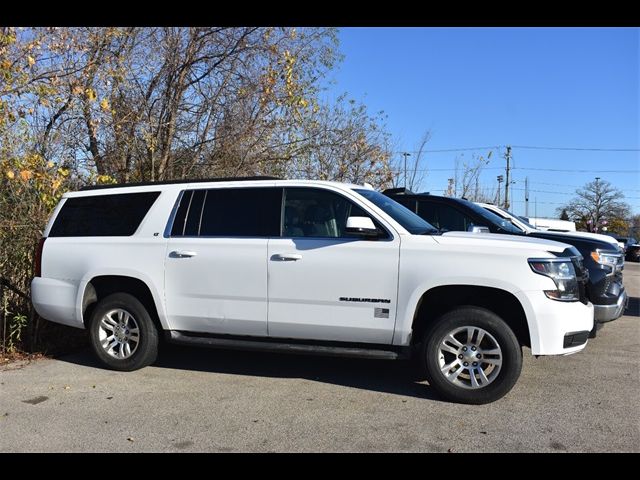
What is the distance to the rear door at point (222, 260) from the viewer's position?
5344mm

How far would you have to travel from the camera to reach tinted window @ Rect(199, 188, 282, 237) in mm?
5469

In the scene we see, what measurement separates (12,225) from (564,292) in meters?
6.14

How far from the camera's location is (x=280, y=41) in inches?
448

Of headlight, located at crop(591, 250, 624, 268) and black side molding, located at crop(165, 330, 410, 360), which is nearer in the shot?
black side molding, located at crop(165, 330, 410, 360)

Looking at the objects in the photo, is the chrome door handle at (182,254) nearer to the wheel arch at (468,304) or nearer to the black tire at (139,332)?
the black tire at (139,332)

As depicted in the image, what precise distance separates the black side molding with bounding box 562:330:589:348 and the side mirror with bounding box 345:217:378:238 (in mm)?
1816

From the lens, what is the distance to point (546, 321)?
15.2ft

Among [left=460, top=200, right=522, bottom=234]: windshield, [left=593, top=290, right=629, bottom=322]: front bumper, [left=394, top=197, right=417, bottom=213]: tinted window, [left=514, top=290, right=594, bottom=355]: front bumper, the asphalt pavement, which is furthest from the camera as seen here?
[left=394, top=197, right=417, bottom=213]: tinted window

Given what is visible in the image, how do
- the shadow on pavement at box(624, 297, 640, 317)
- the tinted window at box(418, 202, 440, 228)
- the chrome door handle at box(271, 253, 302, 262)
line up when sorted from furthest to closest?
1. the shadow on pavement at box(624, 297, 640, 317)
2. the tinted window at box(418, 202, 440, 228)
3. the chrome door handle at box(271, 253, 302, 262)

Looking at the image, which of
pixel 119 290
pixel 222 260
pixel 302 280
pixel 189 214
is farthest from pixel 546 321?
pixel 119 290

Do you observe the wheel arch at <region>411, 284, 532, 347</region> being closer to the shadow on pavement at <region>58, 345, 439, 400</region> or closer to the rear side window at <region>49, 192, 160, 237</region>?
the shadow on pavement at <region>58, 345, 439, 400</region>

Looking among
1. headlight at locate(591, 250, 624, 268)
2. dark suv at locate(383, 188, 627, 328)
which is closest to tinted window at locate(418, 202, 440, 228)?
dark suv at locate(383, 188, 627, 328)

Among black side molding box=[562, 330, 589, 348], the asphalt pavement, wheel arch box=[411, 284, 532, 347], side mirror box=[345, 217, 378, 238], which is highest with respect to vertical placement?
side mirror box=[345, 217, 378, 238]
